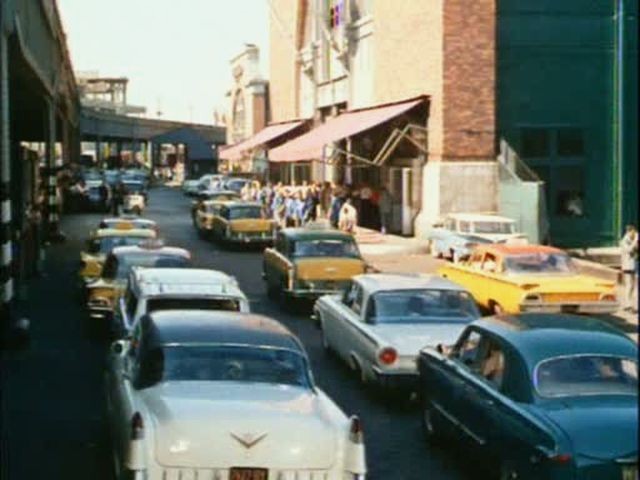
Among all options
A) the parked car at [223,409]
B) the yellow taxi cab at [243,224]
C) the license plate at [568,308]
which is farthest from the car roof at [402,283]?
the yellow taxi cab at [243,224]

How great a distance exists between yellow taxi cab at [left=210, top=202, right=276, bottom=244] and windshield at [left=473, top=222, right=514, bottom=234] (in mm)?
7133

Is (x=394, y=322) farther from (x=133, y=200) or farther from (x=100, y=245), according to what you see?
(x=133, y=200)

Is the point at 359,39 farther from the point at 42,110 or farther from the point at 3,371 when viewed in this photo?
the point at 3,371

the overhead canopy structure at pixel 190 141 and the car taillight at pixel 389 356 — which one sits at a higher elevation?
the overhead canopy structure at pixel 190 141

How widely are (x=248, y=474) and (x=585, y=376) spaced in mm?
2908

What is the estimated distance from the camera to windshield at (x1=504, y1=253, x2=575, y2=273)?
2052 centimetres

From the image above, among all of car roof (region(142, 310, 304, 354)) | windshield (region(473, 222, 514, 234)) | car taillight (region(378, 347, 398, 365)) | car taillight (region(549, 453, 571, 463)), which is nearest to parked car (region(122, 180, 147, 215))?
windshield (region(473, 222, 514, 234))

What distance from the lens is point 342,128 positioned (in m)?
44.6

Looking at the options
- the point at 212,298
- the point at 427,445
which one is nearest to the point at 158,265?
the point at 212,298

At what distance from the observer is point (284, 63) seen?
71250 mm

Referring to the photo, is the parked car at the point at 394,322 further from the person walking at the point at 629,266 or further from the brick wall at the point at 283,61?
the brick wall at the point at 283,61

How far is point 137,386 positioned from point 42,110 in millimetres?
36774

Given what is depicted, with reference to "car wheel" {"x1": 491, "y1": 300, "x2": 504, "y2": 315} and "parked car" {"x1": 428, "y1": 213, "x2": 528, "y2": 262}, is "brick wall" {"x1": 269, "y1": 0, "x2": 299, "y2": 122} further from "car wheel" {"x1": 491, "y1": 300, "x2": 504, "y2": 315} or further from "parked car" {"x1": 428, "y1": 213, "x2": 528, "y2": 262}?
"car wheel" {"x1": 491, "y1": 300, "x2": 504, "y2": 315}

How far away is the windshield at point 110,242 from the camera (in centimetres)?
2383
